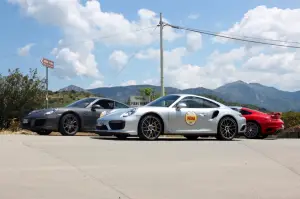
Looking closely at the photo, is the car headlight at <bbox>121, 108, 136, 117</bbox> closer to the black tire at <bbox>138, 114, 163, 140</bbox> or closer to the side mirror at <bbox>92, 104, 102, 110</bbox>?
the black tire at <bbox>138, 114, 163, 140</bbox>

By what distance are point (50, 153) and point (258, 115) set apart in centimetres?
1019

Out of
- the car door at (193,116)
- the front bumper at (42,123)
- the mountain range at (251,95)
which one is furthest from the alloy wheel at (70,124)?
the mountain range at (251,95)

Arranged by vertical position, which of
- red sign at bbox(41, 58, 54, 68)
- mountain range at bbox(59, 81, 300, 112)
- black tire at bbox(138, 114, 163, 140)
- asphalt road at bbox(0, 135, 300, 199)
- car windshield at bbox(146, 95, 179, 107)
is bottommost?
asphalt road at bbox(0, 135, 300, 199)

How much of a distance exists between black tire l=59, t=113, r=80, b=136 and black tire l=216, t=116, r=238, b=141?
4.47m

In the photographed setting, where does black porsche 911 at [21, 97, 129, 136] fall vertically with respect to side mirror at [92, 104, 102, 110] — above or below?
below

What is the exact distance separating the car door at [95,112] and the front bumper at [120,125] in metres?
2.43

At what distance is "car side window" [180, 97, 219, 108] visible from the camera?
42.9 feet

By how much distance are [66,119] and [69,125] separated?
0.69 ft

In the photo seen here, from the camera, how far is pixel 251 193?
239 inches

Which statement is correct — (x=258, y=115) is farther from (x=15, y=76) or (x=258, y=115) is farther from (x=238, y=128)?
(x=15, y=76)

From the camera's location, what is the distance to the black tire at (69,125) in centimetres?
1424

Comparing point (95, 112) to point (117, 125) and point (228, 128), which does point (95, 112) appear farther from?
point (228, 128)

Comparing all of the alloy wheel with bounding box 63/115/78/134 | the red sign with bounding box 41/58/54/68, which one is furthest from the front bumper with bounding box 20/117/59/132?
the red sign with bounding box 41/58/54/68

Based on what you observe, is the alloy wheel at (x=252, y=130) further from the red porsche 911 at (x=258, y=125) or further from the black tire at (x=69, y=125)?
the black tire at (x=69, y=125)
